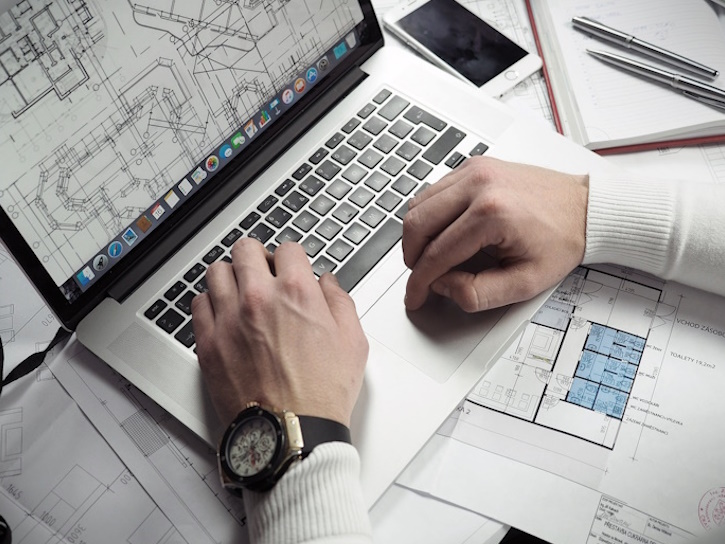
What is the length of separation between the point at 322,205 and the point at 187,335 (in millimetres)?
220

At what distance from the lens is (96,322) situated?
2.61 feet

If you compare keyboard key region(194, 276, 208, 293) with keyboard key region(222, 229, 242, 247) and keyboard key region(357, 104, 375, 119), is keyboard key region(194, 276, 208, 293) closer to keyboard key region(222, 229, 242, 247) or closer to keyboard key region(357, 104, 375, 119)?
keyboard key region(222, 229, 242, 247)

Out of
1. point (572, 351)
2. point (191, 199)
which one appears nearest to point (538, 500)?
point (572, 351)

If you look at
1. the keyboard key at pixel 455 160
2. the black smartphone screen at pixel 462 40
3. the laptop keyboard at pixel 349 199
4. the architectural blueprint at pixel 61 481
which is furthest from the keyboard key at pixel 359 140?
the architectural blueprint at pixel 61 481

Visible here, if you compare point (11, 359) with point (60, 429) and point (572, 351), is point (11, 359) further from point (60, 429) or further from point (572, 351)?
point (572, 351)

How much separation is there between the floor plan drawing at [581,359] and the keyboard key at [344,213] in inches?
9.4

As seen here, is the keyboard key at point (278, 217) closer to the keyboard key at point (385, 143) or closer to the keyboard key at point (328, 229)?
the keyboard key at point (328, 229)

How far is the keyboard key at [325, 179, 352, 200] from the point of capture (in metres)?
0.85

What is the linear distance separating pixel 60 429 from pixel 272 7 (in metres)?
0.54

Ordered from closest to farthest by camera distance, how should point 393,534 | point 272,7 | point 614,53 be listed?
point 393,534 → point 272,7 → point 614,53

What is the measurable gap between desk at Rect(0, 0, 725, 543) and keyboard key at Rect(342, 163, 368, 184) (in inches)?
13.8

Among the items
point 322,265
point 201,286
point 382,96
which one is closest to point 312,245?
point 322,265

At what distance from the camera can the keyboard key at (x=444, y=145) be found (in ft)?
2.88

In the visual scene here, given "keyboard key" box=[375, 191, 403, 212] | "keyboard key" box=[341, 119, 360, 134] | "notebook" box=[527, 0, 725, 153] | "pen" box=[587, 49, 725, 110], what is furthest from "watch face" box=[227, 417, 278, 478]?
"pen" box=[587, 49, 725, 110]
